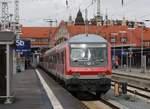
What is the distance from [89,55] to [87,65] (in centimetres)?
64

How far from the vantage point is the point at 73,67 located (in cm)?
2641

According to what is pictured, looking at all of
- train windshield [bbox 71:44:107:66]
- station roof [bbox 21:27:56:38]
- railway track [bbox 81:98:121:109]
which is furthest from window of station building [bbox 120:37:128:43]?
railway track [bbox 81:98:121:109]

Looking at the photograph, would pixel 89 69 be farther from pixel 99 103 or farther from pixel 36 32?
pixel 36 32

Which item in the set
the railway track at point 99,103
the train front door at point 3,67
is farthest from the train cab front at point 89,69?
the train front door at point 3,67

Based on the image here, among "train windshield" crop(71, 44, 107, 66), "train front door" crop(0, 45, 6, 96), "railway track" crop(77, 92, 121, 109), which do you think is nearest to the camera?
"train front door" crop(0, 45, 6, 96)

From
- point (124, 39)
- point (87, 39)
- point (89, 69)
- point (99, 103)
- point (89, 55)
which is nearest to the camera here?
point (99, 103)

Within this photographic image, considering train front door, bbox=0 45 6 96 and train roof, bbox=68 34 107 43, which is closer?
train front door, bbox=0 45 6 96

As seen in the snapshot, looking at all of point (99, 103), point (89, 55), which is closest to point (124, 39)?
point (89, 55)

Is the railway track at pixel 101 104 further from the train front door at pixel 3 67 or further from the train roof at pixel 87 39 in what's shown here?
the train front door at pixel 3 67

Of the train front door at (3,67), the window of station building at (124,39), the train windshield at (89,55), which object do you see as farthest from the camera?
the window of station building at (124,39)

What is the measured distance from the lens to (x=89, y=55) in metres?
26.7

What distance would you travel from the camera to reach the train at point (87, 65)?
2578 cm

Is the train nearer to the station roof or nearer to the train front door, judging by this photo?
the train front door

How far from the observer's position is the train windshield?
2647 cm
